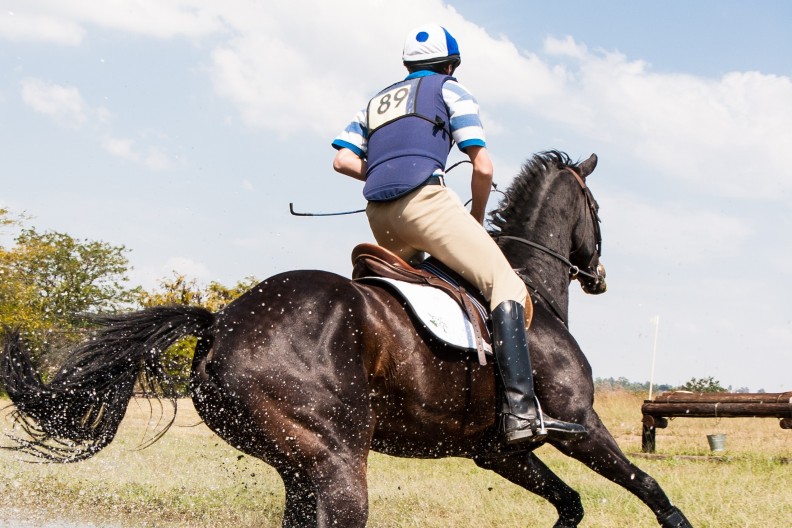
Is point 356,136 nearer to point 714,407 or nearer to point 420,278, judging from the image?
point 420,278

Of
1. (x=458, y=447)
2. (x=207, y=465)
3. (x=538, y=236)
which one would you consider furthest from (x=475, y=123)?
(x=207, y=465)

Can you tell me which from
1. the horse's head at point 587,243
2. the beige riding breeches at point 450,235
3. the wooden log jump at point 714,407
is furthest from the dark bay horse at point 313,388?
the wooden log jump at point 714,407

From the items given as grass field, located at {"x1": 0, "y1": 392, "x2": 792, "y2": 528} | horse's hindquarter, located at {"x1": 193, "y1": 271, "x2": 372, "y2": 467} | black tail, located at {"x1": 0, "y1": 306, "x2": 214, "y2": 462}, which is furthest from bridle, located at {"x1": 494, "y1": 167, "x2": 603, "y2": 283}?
black tail, located at {"x1": 0, "y1": 306, "x2": 214, "y2": 462}

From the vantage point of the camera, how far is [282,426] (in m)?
4.12

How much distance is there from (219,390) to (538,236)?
2.89 m

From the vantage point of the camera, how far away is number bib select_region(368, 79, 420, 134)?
16.4 feet

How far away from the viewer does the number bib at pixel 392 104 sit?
499cm

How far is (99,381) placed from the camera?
4.43 m

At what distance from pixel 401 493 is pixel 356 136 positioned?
14.6 ft

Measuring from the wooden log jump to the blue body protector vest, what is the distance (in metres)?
9.05

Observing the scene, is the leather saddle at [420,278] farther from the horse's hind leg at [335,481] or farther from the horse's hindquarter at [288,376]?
the horse's hind leg at [335,481]

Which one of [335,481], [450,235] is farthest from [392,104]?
[335,481]

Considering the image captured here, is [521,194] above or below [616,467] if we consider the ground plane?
above

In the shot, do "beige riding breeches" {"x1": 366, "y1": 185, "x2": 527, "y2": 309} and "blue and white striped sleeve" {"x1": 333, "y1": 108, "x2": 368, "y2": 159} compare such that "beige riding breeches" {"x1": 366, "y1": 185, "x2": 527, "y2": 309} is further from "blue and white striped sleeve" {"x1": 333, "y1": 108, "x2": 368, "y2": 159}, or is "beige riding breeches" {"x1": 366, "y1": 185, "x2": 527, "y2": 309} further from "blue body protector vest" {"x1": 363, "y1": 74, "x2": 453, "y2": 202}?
"blue and white striped sleeve" {"x1": 333, "y1": 108, "x2": 368, "y2": 159}
